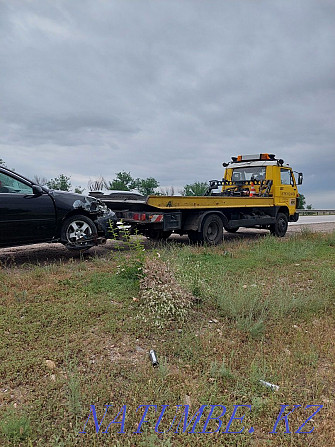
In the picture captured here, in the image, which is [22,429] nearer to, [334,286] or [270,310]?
[270,310]

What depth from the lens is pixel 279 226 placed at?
11.5 metres

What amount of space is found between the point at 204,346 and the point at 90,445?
140 cm

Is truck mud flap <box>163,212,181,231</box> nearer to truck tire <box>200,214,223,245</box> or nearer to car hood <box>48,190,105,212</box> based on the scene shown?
truck tire <box>200,214,223,245</box>

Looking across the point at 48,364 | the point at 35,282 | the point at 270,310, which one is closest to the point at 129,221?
the point at 35,282

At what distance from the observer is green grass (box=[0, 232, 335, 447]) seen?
2242 millimetres

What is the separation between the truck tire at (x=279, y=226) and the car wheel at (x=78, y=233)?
6.92m

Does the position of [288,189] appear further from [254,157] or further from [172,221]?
[172,221]

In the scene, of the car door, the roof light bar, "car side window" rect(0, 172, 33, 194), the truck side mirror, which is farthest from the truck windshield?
"car side window" rect(0, 172, 33, 194)

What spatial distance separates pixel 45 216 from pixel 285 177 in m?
8.30

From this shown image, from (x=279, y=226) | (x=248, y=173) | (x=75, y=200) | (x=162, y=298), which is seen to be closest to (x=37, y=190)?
(x=75, y=200)

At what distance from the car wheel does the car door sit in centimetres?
25

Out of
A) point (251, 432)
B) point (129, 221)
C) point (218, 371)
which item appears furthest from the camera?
point (129, 221)

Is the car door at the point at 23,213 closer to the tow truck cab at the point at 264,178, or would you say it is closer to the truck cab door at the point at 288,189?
the tow truck cab at the point at 264,178

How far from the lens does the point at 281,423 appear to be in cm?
231
